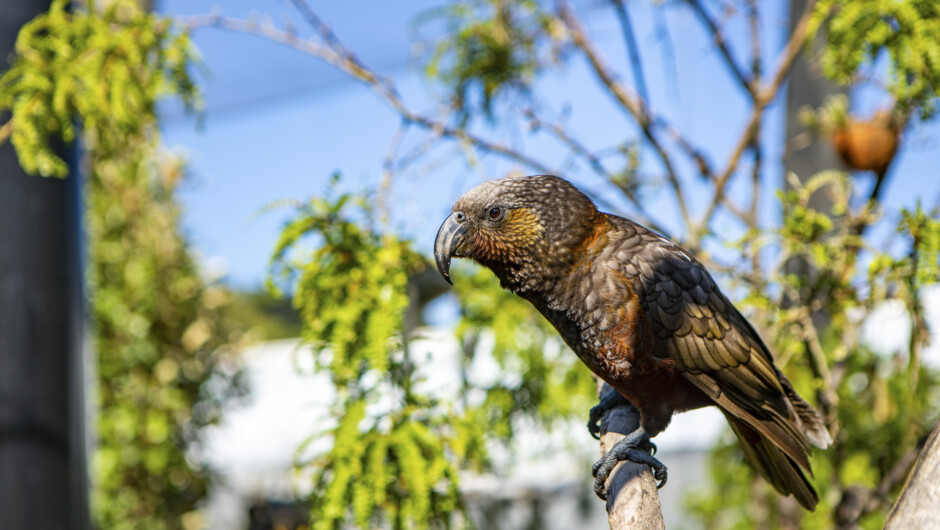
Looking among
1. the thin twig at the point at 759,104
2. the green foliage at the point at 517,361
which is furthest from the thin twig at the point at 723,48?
the green foliage at the point at 517,361

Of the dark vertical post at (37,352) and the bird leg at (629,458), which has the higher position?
the dark vertical post at (37,352)

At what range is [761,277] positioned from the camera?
6.72 feet

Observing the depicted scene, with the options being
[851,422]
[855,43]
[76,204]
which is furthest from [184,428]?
[855,43]

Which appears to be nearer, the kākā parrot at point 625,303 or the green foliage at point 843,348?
the kākā parrot at point 625,303

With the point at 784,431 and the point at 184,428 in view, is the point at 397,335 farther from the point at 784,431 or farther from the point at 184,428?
the point at 184,428

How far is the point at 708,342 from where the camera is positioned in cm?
150

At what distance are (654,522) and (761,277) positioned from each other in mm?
1070

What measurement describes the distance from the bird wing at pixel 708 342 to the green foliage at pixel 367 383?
709 mm

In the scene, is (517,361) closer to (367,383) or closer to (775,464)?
(367,383)

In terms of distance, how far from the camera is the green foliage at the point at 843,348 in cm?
178

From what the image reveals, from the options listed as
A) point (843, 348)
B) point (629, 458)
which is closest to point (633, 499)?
point (629, 458)

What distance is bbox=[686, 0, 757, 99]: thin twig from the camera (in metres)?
2.29

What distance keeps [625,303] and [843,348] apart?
99 centimetres

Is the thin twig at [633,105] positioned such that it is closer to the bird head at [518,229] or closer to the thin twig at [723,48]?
the thin twig at [723,48]
